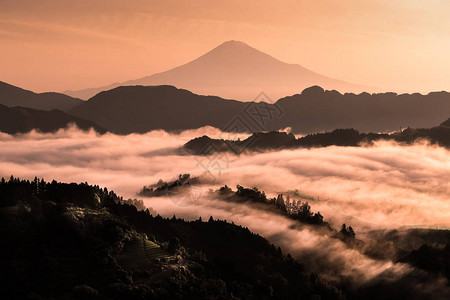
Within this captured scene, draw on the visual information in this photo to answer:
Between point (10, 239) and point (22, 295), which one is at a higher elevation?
point (10, 239)

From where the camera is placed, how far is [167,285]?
199750 millimetres

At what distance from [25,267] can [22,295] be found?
1316cm

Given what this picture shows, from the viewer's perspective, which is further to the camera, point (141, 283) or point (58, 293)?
point (141, 283)

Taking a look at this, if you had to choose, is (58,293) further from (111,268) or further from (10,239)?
(10,239)

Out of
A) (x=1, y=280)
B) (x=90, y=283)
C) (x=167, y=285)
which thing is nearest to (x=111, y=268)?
(x=90, y=283)

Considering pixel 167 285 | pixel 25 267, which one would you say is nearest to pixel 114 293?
pixel 167 285

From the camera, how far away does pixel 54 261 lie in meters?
192

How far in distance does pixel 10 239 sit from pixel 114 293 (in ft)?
179

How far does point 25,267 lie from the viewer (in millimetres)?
186875

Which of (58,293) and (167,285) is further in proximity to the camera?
(167,285)

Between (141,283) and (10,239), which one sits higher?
(10,239)

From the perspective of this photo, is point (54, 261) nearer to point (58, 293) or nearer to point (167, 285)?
point (58, 293)

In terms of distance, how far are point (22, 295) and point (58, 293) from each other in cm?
1377

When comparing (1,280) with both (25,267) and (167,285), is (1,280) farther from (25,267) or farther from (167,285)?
(167,285)
